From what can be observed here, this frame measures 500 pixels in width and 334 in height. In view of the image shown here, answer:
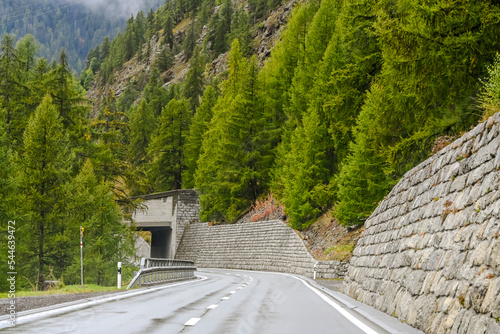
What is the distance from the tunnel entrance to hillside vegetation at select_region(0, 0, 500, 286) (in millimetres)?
6980

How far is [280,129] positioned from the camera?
50188mm

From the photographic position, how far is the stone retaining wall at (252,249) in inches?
1406

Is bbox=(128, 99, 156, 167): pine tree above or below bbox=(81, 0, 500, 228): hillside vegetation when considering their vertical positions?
above

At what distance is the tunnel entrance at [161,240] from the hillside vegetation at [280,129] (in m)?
6.98

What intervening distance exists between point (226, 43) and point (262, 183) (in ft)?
228

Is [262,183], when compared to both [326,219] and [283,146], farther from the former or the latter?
[326,219]

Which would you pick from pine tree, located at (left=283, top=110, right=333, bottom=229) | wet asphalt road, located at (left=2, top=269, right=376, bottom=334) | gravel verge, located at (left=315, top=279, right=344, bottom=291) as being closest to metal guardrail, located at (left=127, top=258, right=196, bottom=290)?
gravel verge, located at (left=315, top=279, right=344, bottom=291)

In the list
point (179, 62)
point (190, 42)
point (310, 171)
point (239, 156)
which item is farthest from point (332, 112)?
point (190, 42)

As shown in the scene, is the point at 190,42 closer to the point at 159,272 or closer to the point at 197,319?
the point at 159,272

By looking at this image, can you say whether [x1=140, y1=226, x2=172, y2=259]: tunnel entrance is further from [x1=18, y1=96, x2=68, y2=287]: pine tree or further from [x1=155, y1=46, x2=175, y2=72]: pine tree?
[x1=155, y1=46, x2=175, y2=72]: pine tree

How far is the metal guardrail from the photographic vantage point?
21578 mm

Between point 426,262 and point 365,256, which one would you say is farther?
point 365,256

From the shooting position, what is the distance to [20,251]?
86.6ft

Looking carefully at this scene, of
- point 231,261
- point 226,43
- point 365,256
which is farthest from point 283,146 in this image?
point 226,43
